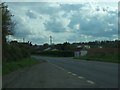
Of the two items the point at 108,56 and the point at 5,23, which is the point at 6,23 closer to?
the point at 5,23

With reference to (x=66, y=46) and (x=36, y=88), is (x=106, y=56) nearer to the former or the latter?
(x=36, y=88)

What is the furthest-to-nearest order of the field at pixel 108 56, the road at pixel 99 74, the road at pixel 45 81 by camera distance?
1. the field at pixel 108 56
2. the road at pixel 99 74
3. the road at pixel 45 81

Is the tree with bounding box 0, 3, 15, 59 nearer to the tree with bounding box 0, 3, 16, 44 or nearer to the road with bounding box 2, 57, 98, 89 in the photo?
the tree with bounding box 0, 3, 16, 44

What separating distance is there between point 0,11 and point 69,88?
66.2 ft

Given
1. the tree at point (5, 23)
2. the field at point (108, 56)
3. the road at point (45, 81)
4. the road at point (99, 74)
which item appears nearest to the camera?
the road at point (45, 81)

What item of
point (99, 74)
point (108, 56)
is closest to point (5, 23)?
point (99, 74)

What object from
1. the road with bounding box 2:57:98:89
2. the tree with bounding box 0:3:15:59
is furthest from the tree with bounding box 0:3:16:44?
the road with bounding box 2:57:98:89

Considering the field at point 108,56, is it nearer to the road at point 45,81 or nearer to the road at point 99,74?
the road at point 99,74

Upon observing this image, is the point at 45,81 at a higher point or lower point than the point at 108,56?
higher

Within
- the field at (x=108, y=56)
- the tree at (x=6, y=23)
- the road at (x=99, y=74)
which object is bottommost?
the field at (x=108, y=56)

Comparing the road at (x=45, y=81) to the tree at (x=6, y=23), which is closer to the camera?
the road at (x=45, y=81)

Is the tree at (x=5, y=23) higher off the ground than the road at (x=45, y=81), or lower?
higher

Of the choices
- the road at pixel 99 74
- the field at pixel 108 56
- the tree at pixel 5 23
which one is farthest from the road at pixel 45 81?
the field at pixel 108 56

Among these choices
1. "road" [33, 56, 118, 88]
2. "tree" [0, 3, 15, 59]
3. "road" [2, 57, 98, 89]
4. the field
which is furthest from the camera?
the field
